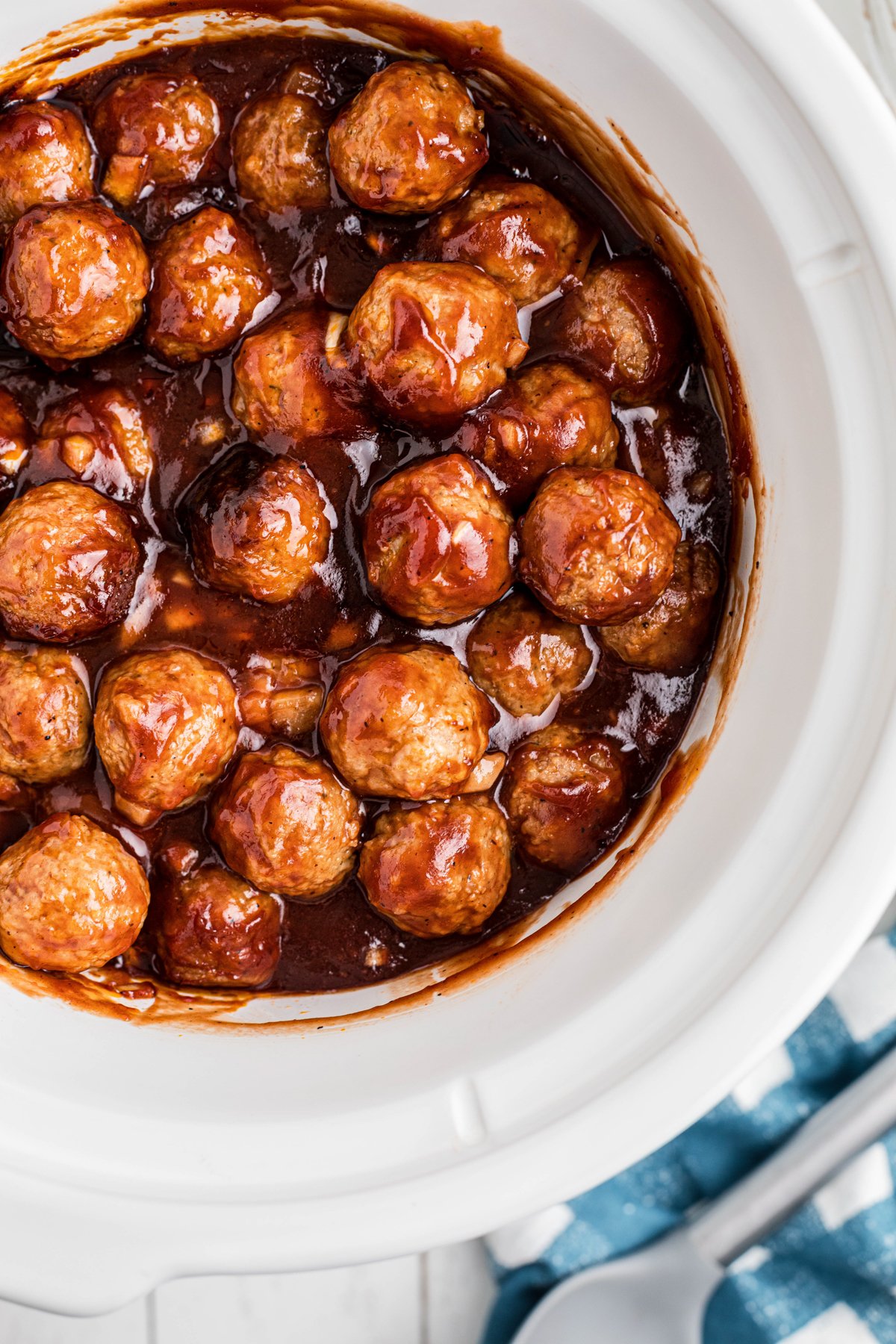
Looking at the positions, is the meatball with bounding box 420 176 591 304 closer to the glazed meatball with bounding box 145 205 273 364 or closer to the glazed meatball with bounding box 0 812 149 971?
the glazed meatball with bounding box 145 205 273 364

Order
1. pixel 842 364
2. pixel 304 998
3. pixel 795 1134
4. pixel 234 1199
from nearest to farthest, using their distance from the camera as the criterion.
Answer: pixel 842 364 < pixel 234 1199 < pixel 304 998 < pixel 795 1134

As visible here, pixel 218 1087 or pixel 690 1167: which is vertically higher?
pixel 218 1087

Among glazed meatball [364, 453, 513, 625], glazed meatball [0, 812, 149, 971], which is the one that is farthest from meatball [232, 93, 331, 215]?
glazed meatball [0, 812, 149, 971]

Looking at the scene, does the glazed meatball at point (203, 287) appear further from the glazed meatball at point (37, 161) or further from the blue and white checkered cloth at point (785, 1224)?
Result: the blue and white checkered cloth at point (785, 1224)

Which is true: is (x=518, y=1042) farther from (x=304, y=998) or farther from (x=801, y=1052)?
(x=801, y=1052)

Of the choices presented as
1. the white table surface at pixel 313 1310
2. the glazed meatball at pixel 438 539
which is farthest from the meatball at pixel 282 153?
the white table surface at pixel 313 1310

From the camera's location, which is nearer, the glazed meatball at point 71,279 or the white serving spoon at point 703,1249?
the glazed meatball at point 71,279

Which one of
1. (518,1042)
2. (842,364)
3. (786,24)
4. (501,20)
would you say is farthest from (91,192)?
(518,1042)
